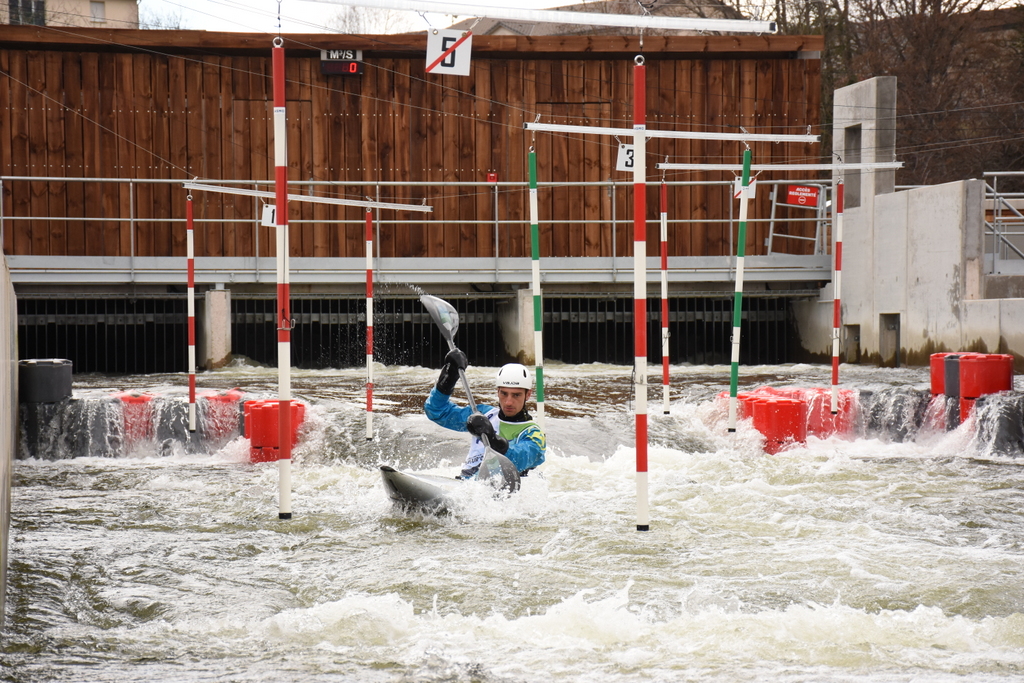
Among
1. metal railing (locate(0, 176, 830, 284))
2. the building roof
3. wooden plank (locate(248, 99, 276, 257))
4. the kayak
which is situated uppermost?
the building roof

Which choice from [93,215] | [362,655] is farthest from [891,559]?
[93,215]

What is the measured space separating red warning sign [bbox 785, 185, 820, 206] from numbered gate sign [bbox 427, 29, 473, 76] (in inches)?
243

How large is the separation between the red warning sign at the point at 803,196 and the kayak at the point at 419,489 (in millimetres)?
10829

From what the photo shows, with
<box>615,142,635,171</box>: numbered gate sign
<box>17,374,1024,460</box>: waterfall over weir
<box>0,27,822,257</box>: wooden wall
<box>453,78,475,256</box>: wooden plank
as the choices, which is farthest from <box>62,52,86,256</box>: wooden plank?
<box>615,142,635,171</box>: numbered gate sign

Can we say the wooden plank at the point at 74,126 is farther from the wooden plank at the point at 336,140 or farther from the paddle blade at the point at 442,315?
the paddle blade at the point at 442,315

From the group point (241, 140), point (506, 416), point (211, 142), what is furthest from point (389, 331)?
point (506, 416)

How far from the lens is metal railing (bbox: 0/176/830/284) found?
15.0 m

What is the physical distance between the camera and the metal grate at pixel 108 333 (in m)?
16.1

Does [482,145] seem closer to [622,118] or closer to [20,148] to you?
[622,118]

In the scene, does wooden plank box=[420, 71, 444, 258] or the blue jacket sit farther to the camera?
wooden plank box=[420, 71, 444, 258]

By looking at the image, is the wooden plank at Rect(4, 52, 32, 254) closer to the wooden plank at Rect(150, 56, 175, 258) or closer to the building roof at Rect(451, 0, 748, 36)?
the wooden plank at Rect(150, 56, 175, 258)

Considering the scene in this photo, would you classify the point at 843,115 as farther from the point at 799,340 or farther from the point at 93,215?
the point at 93,215

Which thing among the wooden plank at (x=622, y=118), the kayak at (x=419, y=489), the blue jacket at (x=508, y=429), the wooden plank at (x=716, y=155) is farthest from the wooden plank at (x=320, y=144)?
the kayak at (x=419, y=489)

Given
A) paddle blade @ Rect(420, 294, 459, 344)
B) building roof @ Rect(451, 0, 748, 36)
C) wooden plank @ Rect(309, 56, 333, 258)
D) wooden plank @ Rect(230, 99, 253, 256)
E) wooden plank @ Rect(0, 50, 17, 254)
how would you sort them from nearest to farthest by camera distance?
paddle blade @ Rect(420, 294, 459, 344), wooden plank @ Rect(0, 50, 17, 254), wooden plank @ Rect(230, 99, 253, 256), wooden plank @ Rect(309, 56, 333, 258), building roof @ Rect(451, 0, 748, 36)
